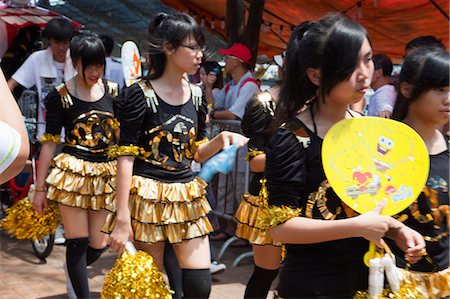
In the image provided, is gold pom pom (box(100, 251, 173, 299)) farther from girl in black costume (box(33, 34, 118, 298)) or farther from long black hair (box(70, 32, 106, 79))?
long black hair (box(70, 32, 106, 79))

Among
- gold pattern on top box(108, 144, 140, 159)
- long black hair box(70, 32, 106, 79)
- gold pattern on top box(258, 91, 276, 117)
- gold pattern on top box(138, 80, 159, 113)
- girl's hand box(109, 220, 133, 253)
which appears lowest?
girl's hand box(109, 220, 133, 253)

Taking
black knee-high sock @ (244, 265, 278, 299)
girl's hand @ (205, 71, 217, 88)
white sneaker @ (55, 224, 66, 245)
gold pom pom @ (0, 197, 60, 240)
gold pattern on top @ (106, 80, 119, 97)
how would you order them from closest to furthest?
black knee-high sock @ (244, 265, 278, 299)
gold pattern on top @ (106, 80, 119, 97)
gold pom pom @ (0, 197, 60, 240)
white sneaker @ (55, 224, 66, 245)
girl's hand @ (205, 71, 217, 88)

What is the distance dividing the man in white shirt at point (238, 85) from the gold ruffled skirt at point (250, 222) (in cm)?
209

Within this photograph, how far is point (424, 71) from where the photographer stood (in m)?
2.18

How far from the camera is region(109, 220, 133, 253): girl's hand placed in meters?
2.79

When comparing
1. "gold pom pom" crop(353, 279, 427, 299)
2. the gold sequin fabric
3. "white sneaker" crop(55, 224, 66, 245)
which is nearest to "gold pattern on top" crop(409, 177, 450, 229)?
"gold pom pom" crop(353, 279, 427, 299)

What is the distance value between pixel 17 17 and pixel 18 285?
340 centimetres

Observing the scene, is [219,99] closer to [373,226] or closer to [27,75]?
[27,75]

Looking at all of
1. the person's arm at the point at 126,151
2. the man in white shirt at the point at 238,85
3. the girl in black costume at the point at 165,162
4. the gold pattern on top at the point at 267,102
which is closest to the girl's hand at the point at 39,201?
the girl in black costume at the point at 165,162

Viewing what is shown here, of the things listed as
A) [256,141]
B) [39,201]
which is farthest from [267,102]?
[39,201]

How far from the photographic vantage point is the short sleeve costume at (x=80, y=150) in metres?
3.91

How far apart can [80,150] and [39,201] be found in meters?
0.49

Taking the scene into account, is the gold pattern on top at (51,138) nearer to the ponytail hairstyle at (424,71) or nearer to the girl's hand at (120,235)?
the girl's hand at (120,235)

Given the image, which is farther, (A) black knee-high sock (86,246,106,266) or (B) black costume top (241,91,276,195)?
(A) black knee-high sock (86,246,106,266)
